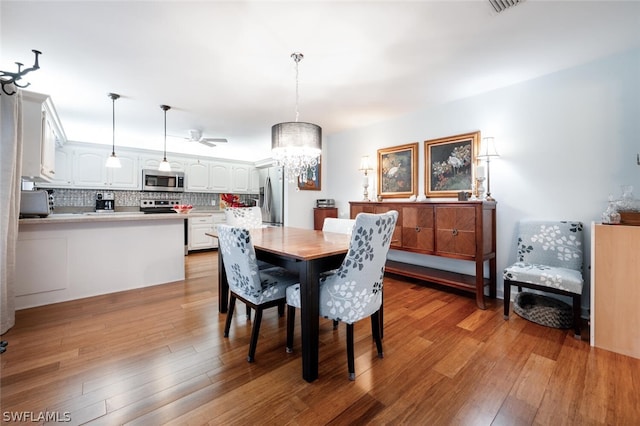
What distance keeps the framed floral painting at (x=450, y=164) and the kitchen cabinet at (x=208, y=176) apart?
176 inches

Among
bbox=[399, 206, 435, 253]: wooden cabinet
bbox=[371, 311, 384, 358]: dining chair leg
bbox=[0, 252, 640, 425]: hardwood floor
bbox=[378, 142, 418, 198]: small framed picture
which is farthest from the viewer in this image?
bbox=[378, 142, 418, 198]: small framed picture

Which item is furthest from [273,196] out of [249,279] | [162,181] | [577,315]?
[577,315]

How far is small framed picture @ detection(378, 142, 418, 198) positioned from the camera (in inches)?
145

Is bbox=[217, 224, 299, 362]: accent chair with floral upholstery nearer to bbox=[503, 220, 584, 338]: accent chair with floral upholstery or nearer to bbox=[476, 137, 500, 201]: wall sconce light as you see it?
bbox=[503, 220, 584, 338]: accent chair with floral upholstery

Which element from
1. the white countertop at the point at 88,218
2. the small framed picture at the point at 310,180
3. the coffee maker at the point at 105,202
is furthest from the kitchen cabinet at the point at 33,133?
the small framed picture at the point at 310,180

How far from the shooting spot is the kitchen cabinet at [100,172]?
471 centimetres

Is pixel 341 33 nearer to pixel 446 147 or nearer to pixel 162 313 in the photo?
pixel 446 147

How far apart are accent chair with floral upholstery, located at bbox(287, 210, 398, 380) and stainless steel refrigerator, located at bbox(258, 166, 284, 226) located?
3277 millimetres

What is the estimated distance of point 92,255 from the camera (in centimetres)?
298

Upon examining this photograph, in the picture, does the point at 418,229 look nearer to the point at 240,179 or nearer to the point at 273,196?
the point at 273,196

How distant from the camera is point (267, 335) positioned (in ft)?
6.98

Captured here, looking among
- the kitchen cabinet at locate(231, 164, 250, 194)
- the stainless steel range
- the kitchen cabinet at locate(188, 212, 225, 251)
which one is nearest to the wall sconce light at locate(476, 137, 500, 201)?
the kitchen cabinet at locate(188, 212, 225, 251)

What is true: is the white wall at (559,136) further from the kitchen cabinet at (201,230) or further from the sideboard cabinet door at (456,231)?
the kitchen cabinet at (201,230)

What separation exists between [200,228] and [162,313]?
3308mm
